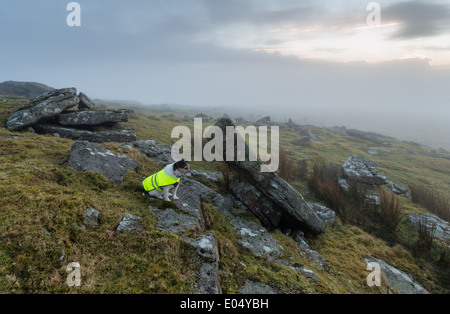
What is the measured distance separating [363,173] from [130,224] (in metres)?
15.8

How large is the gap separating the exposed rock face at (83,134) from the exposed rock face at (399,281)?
15784 mm

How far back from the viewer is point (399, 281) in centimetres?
654

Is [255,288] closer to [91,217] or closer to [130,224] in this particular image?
[130,224]

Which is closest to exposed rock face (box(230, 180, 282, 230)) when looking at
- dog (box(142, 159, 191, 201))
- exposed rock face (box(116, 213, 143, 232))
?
dog (box(142, 159, 191, 201))

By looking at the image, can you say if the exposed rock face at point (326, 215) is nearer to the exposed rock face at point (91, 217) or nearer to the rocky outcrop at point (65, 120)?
the exposed rock face at point (91, 217)

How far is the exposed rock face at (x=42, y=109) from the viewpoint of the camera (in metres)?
12.0

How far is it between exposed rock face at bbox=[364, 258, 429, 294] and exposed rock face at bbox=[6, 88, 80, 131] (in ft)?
63.1

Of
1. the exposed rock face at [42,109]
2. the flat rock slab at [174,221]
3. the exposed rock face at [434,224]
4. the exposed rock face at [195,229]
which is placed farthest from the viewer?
the exposed rock face at [42,109]

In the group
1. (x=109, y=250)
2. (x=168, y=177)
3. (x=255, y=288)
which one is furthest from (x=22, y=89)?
(x=255, y=288)

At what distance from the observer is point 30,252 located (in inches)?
136

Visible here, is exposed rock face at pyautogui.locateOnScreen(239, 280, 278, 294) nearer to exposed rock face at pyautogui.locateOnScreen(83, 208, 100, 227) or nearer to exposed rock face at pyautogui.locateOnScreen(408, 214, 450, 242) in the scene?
exposed rock face at pyautogui.locateOnScreen(83, 208, 100, 227)

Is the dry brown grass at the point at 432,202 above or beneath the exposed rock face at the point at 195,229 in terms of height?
beneath

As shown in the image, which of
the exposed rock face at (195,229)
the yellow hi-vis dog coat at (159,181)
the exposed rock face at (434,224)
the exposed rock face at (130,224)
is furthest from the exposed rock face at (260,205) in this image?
the exposed rock face at (434,224)
